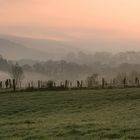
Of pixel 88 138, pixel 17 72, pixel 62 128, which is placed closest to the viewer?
pixel 88 138

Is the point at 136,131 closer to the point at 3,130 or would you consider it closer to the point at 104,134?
the point at 104,134

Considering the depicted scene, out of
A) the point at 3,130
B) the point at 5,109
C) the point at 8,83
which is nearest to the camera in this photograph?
the point at 3,130

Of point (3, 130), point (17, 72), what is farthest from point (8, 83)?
point (17, 72)

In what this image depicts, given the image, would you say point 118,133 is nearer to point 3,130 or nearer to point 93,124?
point 93,124

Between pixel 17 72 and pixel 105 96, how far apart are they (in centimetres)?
12798

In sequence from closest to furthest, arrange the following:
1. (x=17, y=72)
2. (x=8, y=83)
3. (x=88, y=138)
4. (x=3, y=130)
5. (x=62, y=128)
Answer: (x=88, y=138)
(x=62, y=128)
(x=3, y=130)
(x=8, y=83)
(x=17, y=72)

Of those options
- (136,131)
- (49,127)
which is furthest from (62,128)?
(136,131)

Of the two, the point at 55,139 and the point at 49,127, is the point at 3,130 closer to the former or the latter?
the point at 49,127

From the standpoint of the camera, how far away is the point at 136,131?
20594mm

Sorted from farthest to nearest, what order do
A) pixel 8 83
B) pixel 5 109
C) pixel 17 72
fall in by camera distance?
pixel 17 72
pixel 8 83
pixel 5 109

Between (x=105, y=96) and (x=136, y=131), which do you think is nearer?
(x=136, y=131)

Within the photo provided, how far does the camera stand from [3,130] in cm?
2506

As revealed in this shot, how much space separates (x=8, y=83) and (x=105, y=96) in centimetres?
4172

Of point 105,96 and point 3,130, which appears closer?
point 3,130
